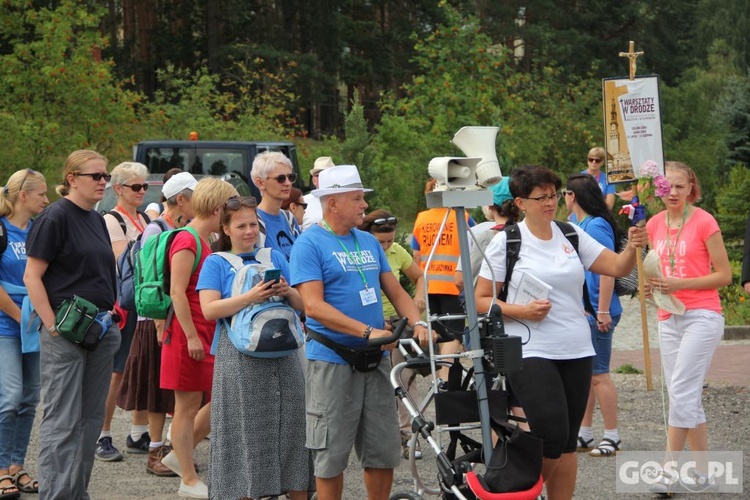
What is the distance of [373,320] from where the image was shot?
5625mm

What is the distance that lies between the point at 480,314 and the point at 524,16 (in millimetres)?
39874

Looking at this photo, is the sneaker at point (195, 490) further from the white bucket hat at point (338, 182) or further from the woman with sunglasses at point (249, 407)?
the white bucket hat at point (338, 182)

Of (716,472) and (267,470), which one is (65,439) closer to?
(267,470)

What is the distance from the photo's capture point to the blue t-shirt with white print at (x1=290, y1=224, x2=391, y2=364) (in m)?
5.53

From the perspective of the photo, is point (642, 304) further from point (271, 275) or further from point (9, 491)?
point (9, 491)

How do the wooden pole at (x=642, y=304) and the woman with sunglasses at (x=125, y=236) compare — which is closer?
the woman with sunglasses at (x=125, y=236)

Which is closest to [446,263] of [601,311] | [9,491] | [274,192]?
[601,311]

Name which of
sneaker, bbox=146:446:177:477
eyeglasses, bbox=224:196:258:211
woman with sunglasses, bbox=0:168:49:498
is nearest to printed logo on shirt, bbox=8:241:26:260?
woman with sunglasses, bbox=0:168:49:498

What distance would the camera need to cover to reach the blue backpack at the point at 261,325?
579 cm

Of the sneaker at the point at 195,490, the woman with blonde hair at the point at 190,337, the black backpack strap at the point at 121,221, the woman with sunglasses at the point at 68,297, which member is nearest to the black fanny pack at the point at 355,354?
the woman with blonde hair at the point at 190,337

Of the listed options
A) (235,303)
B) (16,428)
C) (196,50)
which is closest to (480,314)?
(235,303)

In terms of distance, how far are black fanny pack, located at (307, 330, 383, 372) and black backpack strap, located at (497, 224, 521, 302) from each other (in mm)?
712

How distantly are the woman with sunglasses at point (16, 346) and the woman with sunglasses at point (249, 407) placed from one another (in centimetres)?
152

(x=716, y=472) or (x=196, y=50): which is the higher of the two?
(x=196, y=50)
